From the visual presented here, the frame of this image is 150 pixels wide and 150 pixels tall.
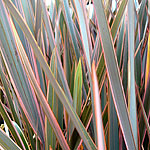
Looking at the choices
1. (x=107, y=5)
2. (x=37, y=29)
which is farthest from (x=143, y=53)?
(x=37, y=29)

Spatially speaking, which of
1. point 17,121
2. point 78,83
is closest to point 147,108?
point 78,83

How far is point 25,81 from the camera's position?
371mm

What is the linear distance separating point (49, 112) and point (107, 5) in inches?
15.7

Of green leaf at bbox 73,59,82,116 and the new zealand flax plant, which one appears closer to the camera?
the new zealand flax plant

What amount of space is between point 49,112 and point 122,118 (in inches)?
3.5

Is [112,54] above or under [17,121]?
above

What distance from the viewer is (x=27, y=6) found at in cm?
45

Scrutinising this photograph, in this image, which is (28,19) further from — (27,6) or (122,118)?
(122,118)

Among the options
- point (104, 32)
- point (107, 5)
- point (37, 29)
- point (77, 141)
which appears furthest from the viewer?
point (107, 5)

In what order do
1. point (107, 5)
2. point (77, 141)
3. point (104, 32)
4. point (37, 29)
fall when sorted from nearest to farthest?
point (104, 32) → point (77, 141) → point (37, 29) → point (107, 5)

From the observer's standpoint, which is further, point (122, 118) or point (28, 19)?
point (28, 19)

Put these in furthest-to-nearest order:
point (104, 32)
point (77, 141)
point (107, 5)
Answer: point (107, 5) → point (77, 141) → point (104, 32)

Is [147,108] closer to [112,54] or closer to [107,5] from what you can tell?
[112,54]

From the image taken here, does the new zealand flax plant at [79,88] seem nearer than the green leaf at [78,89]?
Result: Yes
